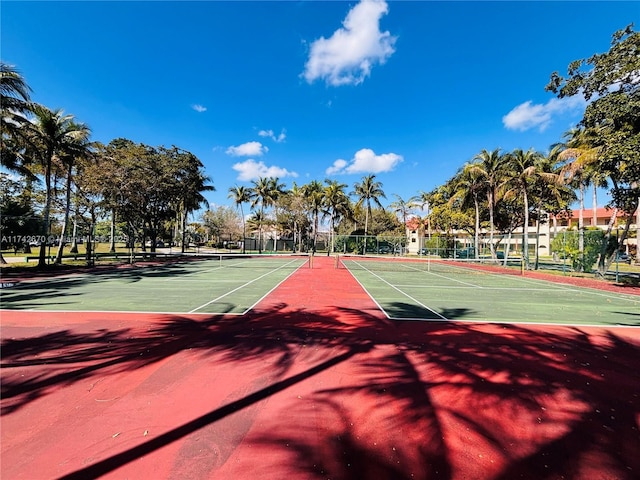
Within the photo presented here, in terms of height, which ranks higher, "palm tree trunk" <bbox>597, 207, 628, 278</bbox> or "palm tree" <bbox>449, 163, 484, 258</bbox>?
"palm tree" <bbox>449, 163, 484, 258</bbox>

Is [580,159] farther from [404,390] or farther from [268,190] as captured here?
[268,190]

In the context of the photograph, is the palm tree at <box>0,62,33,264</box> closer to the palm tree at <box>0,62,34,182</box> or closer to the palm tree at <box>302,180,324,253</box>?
the palm tree at <box>0,62,34,182</box>

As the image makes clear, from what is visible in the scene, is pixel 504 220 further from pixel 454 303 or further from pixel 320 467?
pixel 320 467

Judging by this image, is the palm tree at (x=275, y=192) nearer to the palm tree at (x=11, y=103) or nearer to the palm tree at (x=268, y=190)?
the palm tree at (x=268, y=190)

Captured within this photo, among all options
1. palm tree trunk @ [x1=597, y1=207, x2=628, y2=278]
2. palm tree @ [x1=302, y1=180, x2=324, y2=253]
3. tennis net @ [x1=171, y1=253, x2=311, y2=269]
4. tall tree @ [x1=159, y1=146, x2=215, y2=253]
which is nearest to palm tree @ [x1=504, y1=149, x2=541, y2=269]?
palm tree trunk @ [x1=597, y1=207, x2=628, y2=278]

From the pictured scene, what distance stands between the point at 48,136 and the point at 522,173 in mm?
37786

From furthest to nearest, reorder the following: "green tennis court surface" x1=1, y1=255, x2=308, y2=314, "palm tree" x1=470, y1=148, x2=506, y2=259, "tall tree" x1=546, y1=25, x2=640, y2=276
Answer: "palm tree" x1=470, y1=148, x2=506, y2=259
"tall tree" x1=546, y1=25, x2=640, y2=276
"green tennis court surface" x1=1, y1=255, x2=308, y2=314

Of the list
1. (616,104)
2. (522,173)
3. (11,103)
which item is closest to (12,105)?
(11,103)

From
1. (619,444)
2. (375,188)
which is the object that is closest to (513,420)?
(619,444)

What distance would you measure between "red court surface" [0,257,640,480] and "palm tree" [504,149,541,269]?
25581mm

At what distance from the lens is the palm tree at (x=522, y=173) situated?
28812mm

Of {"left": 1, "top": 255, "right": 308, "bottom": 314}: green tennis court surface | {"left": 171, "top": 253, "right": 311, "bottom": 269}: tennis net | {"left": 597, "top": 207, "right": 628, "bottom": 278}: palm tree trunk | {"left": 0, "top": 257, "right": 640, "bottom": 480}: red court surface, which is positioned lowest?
{"left": 0, "top": 257, "right": 640, "bottom": 480}: red court surface

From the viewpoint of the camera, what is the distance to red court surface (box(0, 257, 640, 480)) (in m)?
2.97

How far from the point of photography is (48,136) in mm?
21688
